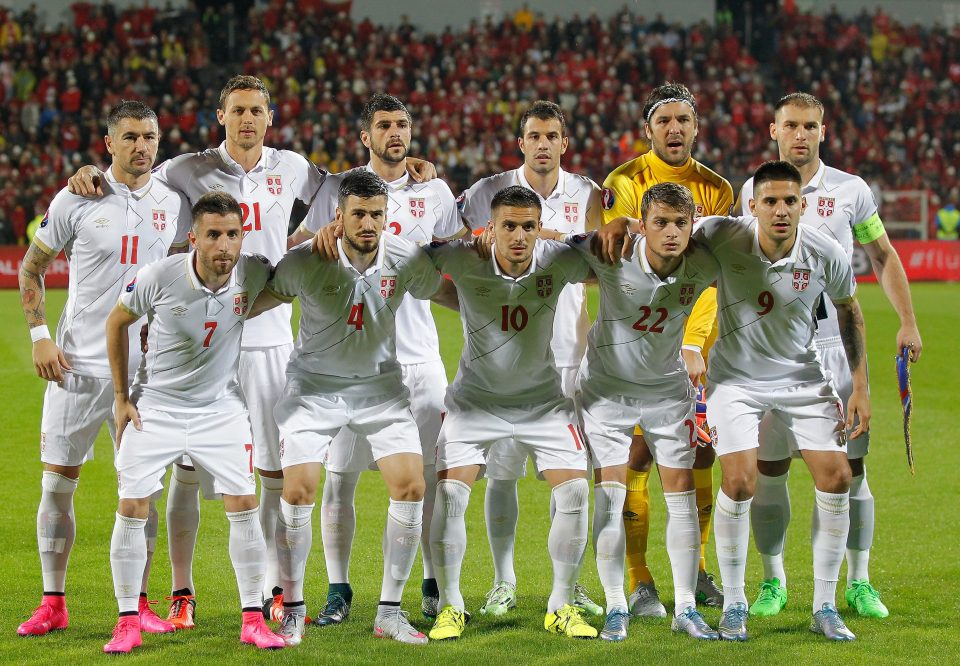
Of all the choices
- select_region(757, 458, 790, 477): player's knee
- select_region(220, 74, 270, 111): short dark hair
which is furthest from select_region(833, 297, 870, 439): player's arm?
select_region(220, 74, 270, 111): short dark hair

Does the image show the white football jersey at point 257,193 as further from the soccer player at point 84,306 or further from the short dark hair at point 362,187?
the short dark hair at point 362,187

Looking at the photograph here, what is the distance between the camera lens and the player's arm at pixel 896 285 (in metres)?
5.79

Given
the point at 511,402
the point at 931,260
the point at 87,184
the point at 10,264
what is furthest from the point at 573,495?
the point at 931,260

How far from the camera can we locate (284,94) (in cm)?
2598

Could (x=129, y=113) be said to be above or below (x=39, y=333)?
above

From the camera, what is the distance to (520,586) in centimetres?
636

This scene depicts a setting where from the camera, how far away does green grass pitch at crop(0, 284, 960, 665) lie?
5.03 metres

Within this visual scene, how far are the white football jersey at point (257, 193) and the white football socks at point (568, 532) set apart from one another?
160 centimetres

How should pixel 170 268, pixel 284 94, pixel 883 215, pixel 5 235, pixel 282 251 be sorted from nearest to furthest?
pixel 170 268 < pixel 282 251 < pixel 5 235 < pixel 883 215 < pixel 284 94

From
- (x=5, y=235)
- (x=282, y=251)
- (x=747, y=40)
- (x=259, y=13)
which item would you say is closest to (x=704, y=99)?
(x=747, y=40)

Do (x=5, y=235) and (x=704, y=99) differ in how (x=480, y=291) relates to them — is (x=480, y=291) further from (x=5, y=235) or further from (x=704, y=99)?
(x=704, y=99)

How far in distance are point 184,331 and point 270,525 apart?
1.20 metres

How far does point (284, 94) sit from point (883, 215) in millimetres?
12883

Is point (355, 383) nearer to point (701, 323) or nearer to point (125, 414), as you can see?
point (125, 414)
